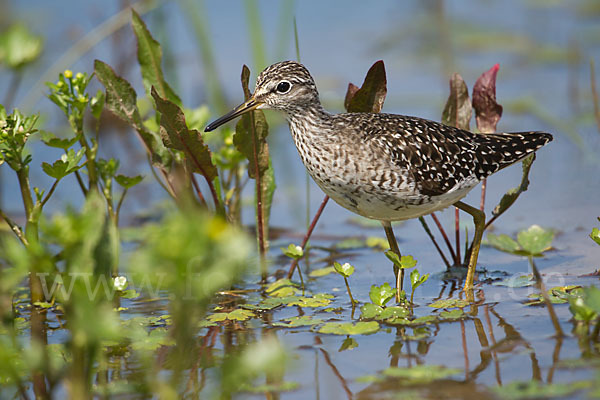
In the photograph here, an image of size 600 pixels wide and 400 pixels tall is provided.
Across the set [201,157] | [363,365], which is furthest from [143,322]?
[363,365]

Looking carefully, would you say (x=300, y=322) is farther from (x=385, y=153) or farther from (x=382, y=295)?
(x=385, y=153)

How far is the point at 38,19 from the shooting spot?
40.9 feet

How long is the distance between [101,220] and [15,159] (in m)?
2.42

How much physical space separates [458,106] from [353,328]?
2.51 metres

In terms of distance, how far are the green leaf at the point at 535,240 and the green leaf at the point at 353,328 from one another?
5.04 feet

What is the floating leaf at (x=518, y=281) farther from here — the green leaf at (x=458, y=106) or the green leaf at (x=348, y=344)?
the green leaf at (x=348, y=344)

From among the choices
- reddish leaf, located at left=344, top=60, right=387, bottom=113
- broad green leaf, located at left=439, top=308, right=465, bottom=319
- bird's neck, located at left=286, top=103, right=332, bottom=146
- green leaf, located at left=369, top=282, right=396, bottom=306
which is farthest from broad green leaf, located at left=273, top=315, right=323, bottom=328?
reddish leaf, located at left=344, top=60, right=387, bottom=113

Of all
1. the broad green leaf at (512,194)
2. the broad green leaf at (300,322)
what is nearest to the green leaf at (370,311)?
the broad green leaf at (300,322)

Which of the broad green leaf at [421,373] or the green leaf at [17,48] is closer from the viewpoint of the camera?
the broad green leaf at [421,373]

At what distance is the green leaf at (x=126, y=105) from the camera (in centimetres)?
627

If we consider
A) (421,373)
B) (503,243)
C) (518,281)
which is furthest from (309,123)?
(421,373)

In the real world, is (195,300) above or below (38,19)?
below

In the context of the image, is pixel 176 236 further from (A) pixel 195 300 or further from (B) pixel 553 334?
(B) pixel 553 334

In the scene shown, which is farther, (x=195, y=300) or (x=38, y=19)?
(x=38, y=19)
